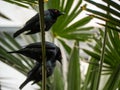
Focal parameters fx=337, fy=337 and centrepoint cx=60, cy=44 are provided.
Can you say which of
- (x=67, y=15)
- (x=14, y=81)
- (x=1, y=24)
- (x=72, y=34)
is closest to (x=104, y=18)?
(x=67, y=15)

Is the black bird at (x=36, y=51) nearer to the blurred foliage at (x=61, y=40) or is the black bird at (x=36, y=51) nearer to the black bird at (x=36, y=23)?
the black bird at (x=36, y=23)

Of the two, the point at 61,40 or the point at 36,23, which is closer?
the point at 36,23

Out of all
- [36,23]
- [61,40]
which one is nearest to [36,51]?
[36,23]

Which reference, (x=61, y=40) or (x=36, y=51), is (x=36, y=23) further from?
(x=61, y=40)

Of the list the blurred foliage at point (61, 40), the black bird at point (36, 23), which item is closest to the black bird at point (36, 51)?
the black bird at point (36, 23)

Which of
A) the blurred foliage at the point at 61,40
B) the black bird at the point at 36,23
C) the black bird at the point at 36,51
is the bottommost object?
the blurred foliage at the point at 61,40

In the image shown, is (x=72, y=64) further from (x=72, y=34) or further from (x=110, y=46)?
(x=72, y=34)

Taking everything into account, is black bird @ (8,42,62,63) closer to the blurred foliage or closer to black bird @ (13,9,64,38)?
black bird @ (13,9,64,38)

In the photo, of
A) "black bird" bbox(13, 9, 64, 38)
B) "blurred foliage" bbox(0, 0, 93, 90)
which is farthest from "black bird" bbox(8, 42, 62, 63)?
"blurred foliage" bbox(0, 0, 93, 90)

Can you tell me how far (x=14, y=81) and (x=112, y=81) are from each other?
2357 mm

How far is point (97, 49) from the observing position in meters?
1.42

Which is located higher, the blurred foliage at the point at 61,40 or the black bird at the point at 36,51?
the black bird at the point at 36,51

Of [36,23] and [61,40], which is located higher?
[36,23]

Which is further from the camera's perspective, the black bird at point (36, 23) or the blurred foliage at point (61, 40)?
the blurred foliage at point (61, 40)
